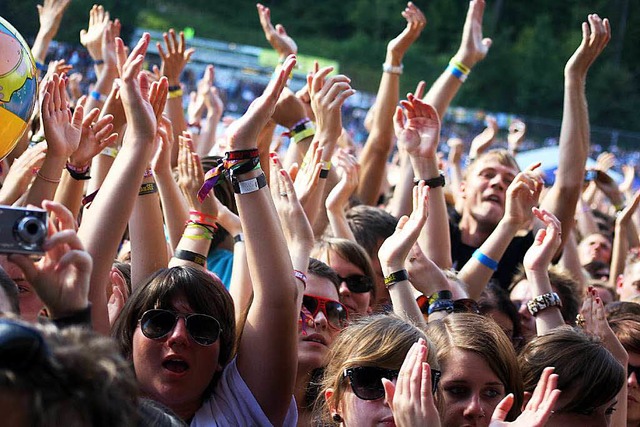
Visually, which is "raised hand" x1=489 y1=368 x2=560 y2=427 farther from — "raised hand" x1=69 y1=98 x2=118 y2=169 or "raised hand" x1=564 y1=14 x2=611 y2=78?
"raised hand" x1=564 y1=14 x2=611 y2=78

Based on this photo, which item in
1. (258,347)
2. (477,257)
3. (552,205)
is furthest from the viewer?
(552,205)

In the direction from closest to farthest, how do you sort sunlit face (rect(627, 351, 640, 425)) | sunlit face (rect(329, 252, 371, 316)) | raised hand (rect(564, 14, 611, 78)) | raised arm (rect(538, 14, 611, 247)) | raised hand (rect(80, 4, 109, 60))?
sunlit face (rect(627, 351, 640, 425)) < sunlit face (rect(329, 252, 371, 316)) < raised arm (rect(538, 14, 611, 247)) < raised hand (rect(564, 14, 611, 78)) < raised hand (rect(80, 4, 109, 60))

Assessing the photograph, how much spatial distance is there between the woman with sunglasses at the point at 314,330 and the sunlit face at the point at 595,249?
140 inches

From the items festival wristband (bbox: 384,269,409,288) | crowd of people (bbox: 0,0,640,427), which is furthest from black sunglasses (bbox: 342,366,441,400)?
festival wristband (bbox: 384,269,409,288)

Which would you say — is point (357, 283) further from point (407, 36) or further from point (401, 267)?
point (407, 36)

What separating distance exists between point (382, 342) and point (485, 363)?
14.9 inches

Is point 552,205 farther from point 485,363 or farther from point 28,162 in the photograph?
point 28,162

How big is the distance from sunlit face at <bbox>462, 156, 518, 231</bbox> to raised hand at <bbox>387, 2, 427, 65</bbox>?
0.75 m

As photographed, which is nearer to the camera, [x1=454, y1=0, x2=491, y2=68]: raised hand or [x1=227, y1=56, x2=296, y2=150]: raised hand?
[x1=227, y1=56, x2=296, y2=150]: raised hand

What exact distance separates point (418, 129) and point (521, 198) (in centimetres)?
54

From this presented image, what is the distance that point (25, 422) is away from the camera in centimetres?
138

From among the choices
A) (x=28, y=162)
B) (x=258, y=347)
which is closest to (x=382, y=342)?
(x=258, y=347)

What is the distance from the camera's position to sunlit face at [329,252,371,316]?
3781 millimetres

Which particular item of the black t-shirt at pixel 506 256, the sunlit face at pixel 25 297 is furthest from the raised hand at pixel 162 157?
the black t-shirt at pixel 506 256
